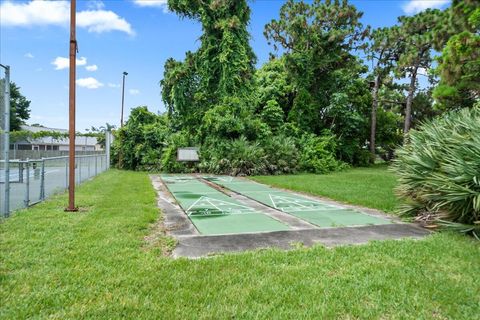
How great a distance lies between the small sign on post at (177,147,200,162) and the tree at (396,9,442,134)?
50.2 feet

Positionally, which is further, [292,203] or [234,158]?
[234,158]

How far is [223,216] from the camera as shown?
22.5 ft

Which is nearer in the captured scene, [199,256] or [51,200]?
[199,256]

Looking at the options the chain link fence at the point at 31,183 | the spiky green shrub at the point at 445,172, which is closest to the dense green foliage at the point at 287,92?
the spiky green shrub at the point at 445,172

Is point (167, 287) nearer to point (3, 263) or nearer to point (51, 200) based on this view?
point (3, 263)

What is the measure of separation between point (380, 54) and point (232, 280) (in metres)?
28.3

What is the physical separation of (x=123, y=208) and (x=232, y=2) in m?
17.6

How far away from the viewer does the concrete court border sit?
4.55 meters

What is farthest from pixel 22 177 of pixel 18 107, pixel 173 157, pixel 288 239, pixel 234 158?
pixel 18 107

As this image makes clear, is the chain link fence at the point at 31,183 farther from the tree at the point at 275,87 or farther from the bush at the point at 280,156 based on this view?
the tree at the point at 275,87

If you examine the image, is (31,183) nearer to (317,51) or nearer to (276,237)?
(276,237)

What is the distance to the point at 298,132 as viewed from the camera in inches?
901

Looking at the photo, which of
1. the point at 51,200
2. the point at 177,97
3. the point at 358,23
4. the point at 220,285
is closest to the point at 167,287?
the point at 220,285

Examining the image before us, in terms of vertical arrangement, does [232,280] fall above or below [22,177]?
below
